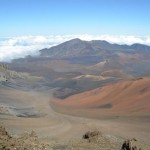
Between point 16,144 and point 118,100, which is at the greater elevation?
point 16,144

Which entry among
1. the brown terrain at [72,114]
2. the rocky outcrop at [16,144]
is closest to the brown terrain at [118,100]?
the brown terrain at [72,114]

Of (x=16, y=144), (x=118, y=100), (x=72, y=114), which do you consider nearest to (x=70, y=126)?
(x=72, y=114)

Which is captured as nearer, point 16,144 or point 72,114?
point 16,144

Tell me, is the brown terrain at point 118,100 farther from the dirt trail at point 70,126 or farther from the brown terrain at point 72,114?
the dirt trail at point 70,126

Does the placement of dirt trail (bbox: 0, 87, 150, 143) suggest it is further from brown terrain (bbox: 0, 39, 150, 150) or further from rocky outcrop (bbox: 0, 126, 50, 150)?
rocky outcrop (bbox: 0, 126, 50, 150)

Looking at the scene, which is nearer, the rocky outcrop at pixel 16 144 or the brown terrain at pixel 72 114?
the rocky outcrop at pixel 16 144

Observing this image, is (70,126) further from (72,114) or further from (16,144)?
(16,144)

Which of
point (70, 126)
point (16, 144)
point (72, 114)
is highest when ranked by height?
point (16, 144)

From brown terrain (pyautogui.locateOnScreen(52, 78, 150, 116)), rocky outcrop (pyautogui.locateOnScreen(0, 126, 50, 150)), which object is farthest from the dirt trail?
brown terrain (pyautogui.locateOnScreen(52, 78, 150, 116))

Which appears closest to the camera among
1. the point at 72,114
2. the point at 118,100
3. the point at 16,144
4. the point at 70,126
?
the point at 16,144

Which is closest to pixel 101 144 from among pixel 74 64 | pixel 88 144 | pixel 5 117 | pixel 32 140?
pixel 88 144

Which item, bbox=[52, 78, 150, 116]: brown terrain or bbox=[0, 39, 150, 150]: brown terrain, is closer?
bbox=[0, 39, 150, 150]: brown terrain
